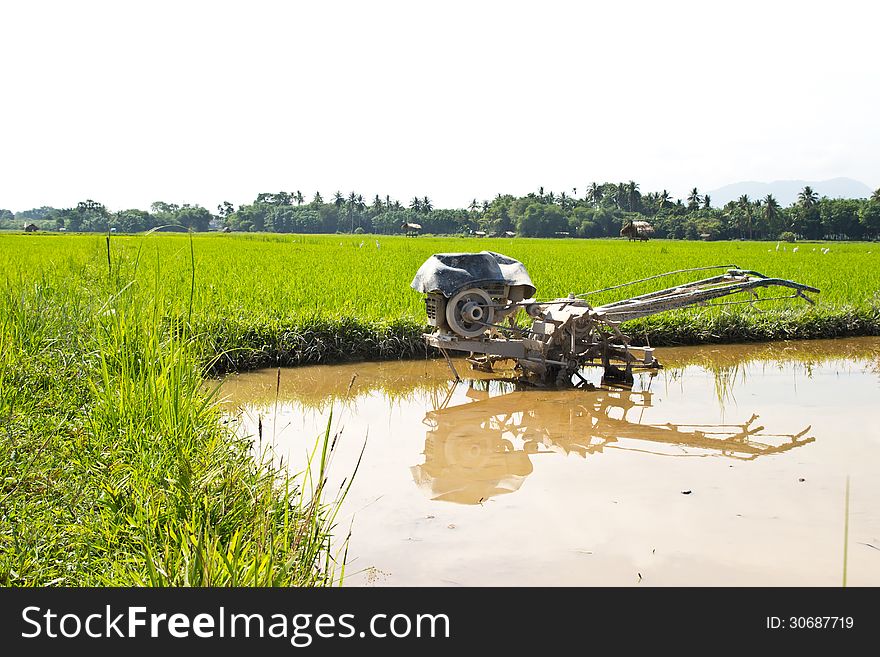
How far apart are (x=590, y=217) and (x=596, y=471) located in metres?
59.0

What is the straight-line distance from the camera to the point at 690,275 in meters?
14.7

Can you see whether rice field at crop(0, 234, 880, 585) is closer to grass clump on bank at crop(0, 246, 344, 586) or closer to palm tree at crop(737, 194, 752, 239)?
grass clump on bank at crop(0, 246, 344, 586)

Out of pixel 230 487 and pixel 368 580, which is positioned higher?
pixel 230 487

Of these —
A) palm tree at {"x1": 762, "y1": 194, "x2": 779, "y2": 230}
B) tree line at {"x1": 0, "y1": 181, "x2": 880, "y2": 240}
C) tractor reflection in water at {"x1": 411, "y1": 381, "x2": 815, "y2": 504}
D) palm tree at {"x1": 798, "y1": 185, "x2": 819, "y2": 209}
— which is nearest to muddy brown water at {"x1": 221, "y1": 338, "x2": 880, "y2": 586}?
tractor reflection in water at {"x1": 411, "y1": 381, "x2": 815, "y2": 504}

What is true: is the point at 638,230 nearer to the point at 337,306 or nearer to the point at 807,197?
the point at 807,197

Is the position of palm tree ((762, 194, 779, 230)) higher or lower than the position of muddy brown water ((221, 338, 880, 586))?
higher

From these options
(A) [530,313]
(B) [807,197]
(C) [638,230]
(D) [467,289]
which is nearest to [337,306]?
(D) [467,289]

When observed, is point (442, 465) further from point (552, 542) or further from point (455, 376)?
point (455, 376)

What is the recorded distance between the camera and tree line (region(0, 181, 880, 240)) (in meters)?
51.2

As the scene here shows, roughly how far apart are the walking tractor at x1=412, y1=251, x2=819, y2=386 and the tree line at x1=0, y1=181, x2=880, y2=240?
3029 centimetres

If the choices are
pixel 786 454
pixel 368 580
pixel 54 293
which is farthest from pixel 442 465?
pixel 54 293

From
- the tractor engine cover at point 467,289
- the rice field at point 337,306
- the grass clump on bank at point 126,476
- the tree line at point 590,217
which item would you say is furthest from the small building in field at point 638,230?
the grass clump on bank at point 126,476

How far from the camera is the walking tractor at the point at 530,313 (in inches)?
279

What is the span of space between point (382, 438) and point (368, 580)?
92.4 inches
